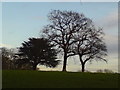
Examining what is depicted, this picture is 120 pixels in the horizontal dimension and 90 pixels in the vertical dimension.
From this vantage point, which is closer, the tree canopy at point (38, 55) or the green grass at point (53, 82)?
the green grass at point (53, 82)

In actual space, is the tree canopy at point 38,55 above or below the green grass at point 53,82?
above

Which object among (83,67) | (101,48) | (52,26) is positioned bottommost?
(83,67)

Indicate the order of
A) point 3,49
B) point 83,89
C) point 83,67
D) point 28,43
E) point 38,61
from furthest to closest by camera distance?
point 3,49 < point 28,43 < point 38,61 < point 83,67 < point 83,89

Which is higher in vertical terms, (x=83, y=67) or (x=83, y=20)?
(x=83, y=20)

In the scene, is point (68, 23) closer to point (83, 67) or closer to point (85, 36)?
point (85, 36)

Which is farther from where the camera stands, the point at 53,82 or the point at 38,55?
the point at 38,55

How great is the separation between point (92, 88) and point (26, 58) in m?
55.9

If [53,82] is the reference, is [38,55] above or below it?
above

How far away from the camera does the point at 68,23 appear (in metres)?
59.5

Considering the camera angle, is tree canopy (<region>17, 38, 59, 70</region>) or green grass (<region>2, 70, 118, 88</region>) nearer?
green grass (<region>2, 70, 118, 88</region>)

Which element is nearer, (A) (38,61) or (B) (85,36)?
(B) (85,36)

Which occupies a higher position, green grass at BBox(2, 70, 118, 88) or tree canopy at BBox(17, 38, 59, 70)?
tree canopy at BBox(17, 38, 59, 70)

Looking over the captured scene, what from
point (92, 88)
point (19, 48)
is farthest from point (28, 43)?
point (92, 88)

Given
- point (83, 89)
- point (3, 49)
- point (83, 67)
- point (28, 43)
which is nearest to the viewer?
point (83, 89)
